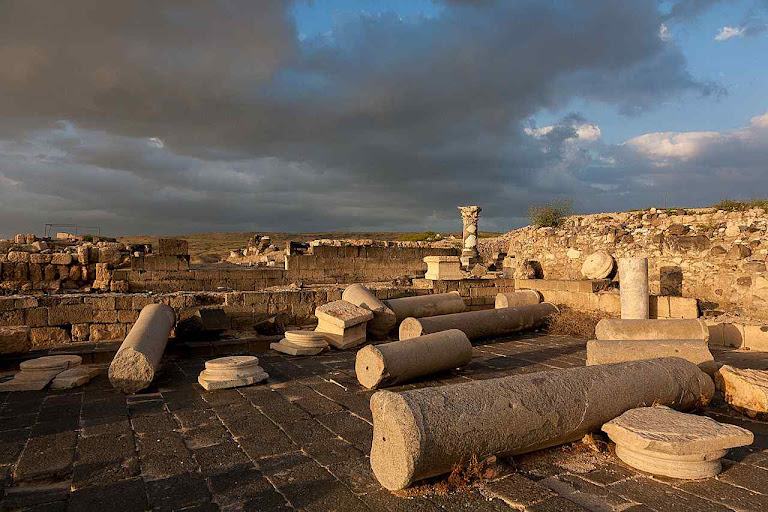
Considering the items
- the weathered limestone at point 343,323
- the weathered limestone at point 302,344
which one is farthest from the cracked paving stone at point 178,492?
the weathered limestone at point 343,323

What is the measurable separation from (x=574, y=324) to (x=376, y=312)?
14.1 feet

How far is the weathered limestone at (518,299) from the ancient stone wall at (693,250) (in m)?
2.15

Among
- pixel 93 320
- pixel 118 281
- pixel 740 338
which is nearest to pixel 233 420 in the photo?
pixel 93 320

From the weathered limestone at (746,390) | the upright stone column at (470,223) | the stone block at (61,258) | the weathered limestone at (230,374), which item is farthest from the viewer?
the upright stone column at (470,223)

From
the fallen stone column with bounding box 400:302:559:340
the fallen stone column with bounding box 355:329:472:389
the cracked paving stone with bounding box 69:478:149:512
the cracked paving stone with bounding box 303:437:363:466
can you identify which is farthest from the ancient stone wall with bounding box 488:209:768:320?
the cracked paving stone with bounding box 69:478:149:512

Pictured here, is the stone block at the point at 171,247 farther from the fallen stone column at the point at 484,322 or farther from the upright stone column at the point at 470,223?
the upright stone column at the point at 470,223

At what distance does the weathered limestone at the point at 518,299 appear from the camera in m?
11.1

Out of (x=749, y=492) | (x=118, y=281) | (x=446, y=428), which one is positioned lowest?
(x=749, y=492)

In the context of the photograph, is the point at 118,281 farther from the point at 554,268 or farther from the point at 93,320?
the point at 554,268

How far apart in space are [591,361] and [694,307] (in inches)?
200

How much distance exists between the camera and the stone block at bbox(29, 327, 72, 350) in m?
7.97

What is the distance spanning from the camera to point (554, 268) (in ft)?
46.2

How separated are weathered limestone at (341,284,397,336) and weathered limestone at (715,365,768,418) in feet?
17.5

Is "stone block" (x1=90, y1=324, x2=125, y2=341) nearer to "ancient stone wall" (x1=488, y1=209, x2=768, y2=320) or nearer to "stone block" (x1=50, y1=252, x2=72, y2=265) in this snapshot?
"stone block" (x1=50, y1=252, x2=72, y2=265)
